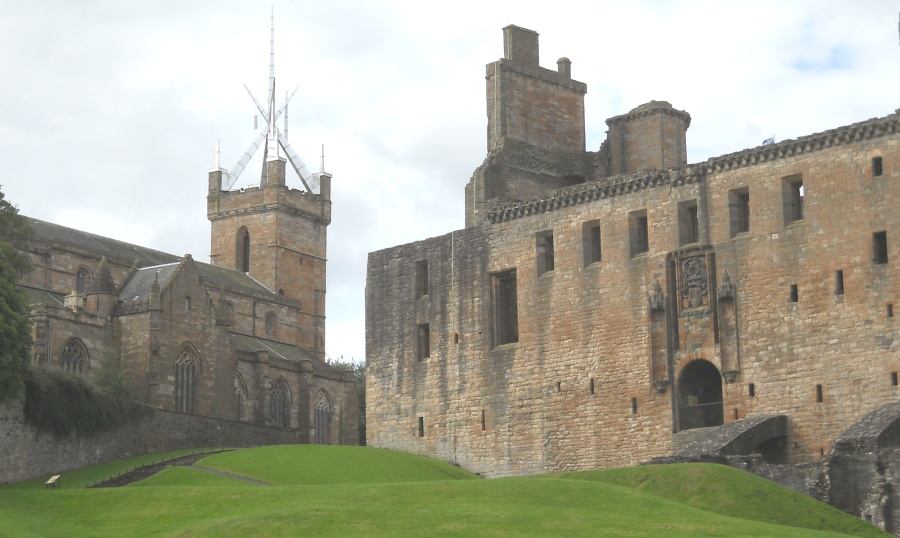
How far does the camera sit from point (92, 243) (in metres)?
90.4

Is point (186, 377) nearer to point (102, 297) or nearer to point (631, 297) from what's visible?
point (102, 297)

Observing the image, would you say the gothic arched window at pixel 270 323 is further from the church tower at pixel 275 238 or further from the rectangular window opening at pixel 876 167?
the rectangular window opening at pixel 876 167

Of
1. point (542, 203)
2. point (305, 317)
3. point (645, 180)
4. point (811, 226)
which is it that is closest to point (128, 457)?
point (542, 203)

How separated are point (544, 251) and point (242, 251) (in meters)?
53.6

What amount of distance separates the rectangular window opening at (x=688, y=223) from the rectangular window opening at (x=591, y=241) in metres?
3.31

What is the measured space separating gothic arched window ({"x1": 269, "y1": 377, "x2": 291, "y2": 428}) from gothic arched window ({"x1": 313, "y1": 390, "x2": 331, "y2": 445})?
10.4 feet

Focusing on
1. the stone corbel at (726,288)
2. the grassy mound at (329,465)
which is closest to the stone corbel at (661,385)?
the stone corbel at (726,288)

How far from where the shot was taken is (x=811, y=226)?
5109 cm

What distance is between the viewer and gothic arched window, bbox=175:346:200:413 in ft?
248

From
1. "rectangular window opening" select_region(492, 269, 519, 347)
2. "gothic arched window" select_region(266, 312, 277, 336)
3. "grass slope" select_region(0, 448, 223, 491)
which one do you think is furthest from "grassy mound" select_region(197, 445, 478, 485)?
"gothic arched window" select_region(266, 312, 277, 336)

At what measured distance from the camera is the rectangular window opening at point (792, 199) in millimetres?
51969

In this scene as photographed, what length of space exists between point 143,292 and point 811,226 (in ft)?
124

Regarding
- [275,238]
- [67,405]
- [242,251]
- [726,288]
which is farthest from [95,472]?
[242,251]

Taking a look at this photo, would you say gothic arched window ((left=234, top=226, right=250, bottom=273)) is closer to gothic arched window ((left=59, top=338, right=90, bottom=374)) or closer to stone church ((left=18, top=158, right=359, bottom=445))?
stone church ((left=18, top=158, right=359, bottom=445))
